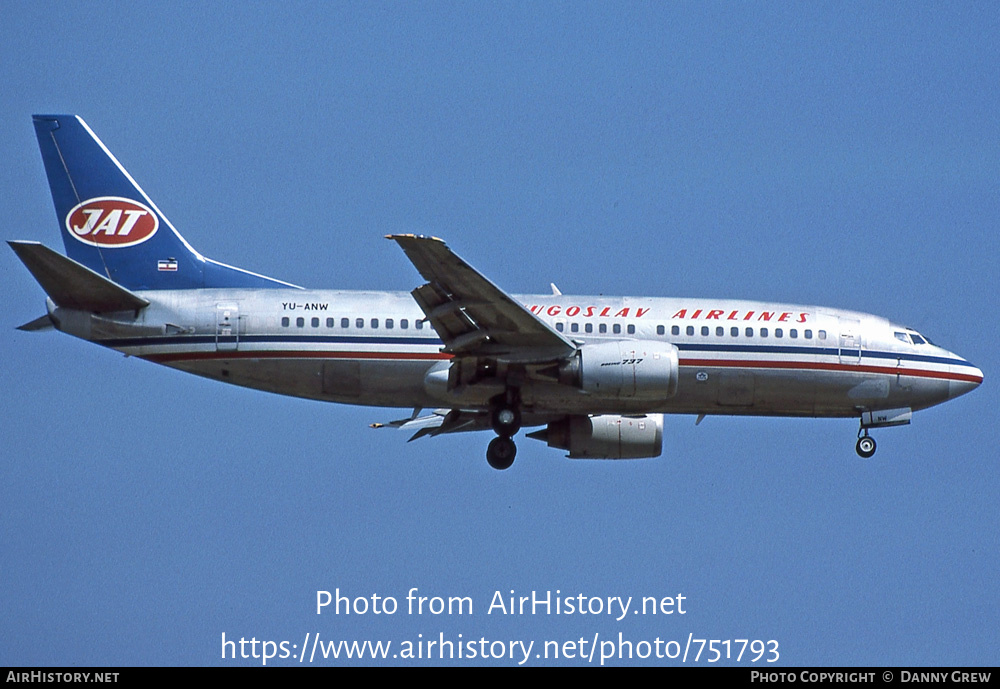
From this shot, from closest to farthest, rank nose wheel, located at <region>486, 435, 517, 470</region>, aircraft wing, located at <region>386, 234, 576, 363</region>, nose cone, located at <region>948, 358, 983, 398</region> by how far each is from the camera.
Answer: aircraft wing, located at <region>386, 234, 576, 363</region> → nose wheel, located at <region>486, 435, 517, 470</region> → nose cone, located at <region>948, 358, 983, 398</region>

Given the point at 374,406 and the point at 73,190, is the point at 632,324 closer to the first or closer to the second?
the point at 374,406

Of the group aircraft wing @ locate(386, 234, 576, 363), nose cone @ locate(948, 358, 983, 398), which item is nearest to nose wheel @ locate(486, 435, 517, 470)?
aircraft wing @ locate(386, 234, 576, 363)

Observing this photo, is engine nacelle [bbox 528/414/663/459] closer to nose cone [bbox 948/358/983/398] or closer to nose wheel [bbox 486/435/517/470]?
nose wheel [bbox 486/435/517/470]

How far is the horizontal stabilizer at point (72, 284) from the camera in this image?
31.9 m

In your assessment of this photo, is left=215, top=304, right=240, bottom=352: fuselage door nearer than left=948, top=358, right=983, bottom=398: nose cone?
Yes

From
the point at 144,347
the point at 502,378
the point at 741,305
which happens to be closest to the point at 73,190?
the point at 144,347

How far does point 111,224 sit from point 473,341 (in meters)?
8.64

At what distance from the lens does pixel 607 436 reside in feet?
119

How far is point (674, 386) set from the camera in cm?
3269

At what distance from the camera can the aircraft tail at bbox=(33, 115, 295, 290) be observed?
34938 millimetres

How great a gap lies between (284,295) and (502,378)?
490 centimetres

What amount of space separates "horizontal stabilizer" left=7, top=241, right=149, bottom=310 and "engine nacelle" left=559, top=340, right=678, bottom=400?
30.5 ft
